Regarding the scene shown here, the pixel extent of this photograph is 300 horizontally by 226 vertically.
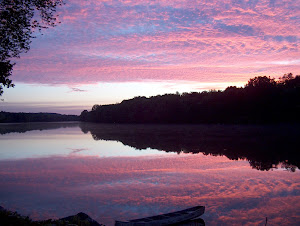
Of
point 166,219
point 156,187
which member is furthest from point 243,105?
point 166,219

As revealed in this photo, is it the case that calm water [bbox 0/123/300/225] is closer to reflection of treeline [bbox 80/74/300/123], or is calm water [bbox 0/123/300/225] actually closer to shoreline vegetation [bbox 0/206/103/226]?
shoreline vegetation [bbox 0/206/103/226]

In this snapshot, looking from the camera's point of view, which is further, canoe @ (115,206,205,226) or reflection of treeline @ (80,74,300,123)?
reflection of treeline @ (80,74,300,123)


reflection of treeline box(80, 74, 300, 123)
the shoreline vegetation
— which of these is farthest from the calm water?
reflection of treeline box(80, 74, 300, 123)

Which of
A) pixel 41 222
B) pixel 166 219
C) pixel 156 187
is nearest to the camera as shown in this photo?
pixel 166 219

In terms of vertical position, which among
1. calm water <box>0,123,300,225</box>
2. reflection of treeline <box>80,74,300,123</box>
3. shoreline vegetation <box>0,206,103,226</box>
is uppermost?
reflection of treeline <box>80,74,300,123</box>

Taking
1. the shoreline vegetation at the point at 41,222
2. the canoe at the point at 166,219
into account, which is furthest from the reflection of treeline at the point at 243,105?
the shoreline vegetation at the point at 41,222

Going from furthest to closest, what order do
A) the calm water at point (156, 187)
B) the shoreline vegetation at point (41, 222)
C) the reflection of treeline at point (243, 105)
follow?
the reflection of treeline at point (243, 105), the calm water at point (156, 187), the shoreline vegetation at point (41, 222)

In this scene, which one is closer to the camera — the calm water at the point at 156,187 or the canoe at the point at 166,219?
the canoe at the point at 166,219

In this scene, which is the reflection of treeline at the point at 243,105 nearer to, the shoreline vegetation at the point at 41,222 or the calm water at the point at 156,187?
the calm water at the point at 156,187

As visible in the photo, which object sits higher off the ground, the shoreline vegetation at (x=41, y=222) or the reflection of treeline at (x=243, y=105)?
the reflection of treeline at (x=243, y=105)

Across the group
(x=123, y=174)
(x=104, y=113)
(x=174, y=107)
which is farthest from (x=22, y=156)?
(x=104, y=113)

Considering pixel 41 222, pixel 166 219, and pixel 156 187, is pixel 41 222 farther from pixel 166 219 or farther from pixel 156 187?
pixel 156 187

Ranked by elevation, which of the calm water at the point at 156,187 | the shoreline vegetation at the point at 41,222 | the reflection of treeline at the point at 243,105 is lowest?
the calm water at the point at 156,187

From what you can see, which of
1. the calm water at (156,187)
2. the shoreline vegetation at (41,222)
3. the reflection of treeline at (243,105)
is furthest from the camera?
the reflection of treeline at (243,105)
